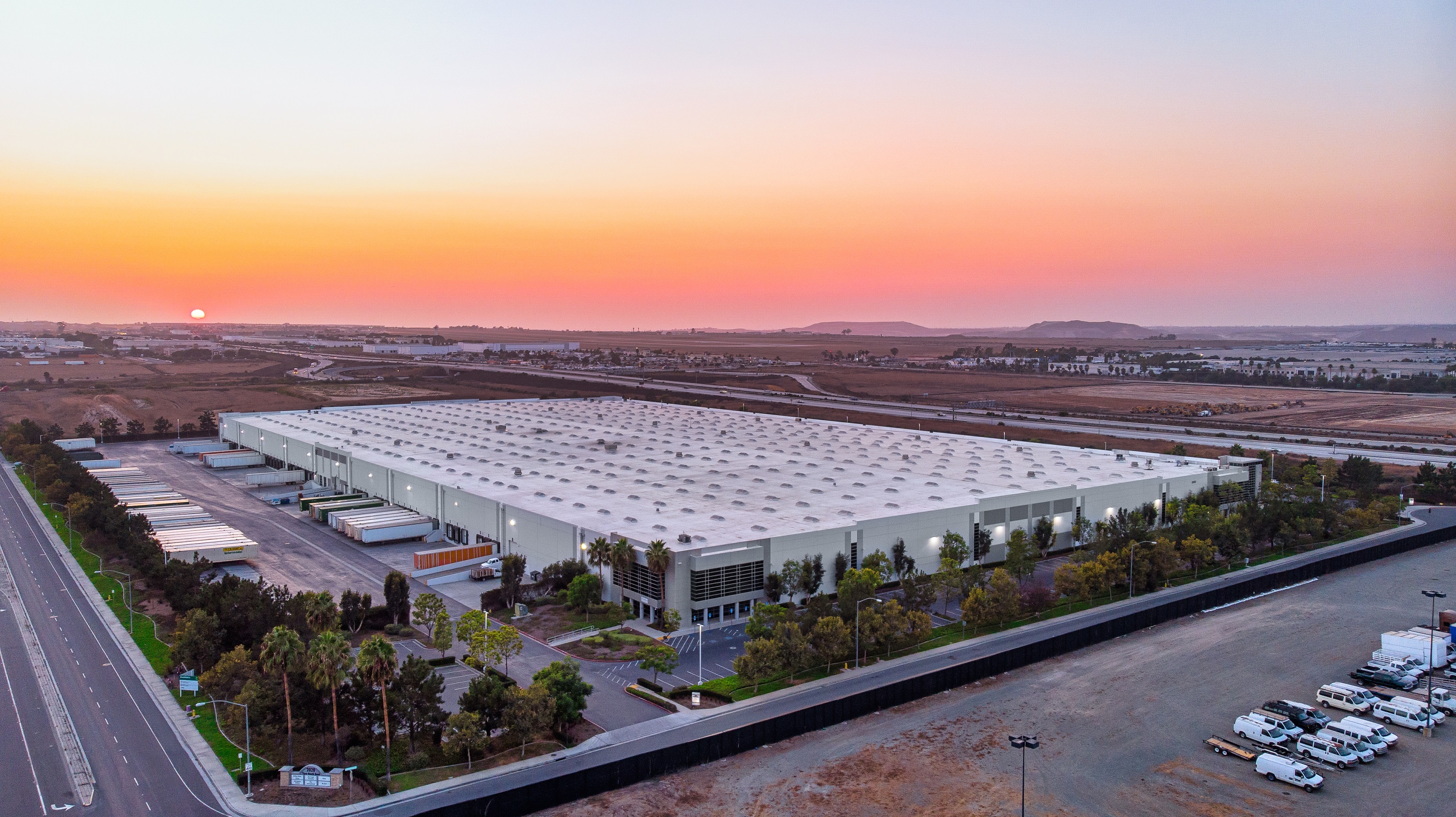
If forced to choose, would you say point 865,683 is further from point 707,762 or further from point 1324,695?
point 1324,695

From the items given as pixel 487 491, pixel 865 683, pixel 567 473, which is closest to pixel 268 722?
pixel 865 683

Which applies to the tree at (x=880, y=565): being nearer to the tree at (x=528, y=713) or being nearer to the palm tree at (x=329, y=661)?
the tree at (x=528, y=713)

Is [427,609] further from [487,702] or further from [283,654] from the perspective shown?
[487,702]

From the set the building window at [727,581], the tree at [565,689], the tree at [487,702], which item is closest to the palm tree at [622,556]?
the building window at [727,581]

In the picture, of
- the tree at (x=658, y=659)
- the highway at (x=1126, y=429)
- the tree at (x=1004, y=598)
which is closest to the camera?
the tree at (x=658, y=659)

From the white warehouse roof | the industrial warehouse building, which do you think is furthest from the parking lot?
the white warehouse roof

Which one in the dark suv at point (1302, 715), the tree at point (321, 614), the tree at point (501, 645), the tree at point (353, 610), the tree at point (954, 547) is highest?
the tree at point (321, 614)
